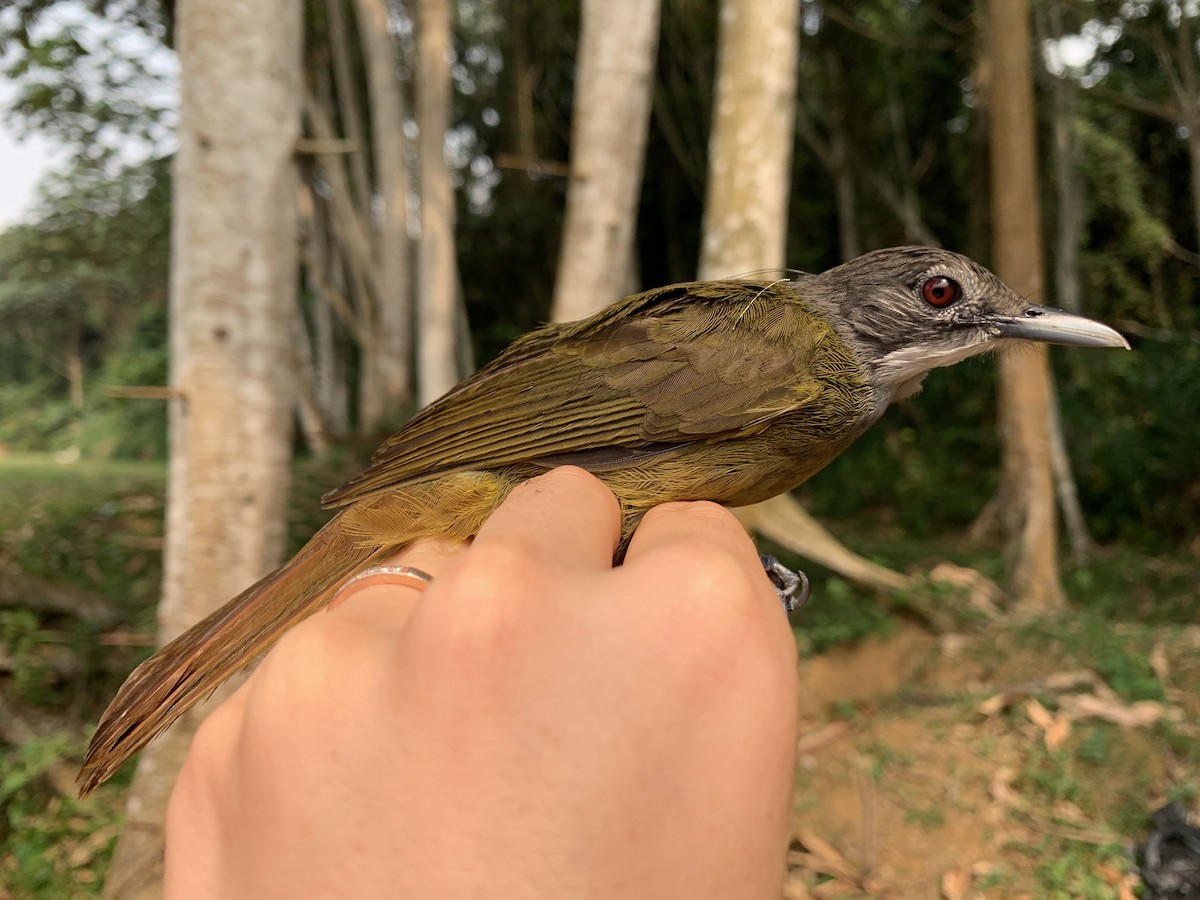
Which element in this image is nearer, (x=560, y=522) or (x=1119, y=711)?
(x=560, y=522)

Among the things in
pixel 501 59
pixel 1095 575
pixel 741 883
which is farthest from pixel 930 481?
pixel 501 59

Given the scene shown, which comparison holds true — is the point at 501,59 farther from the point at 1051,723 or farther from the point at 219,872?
the point at 219,872

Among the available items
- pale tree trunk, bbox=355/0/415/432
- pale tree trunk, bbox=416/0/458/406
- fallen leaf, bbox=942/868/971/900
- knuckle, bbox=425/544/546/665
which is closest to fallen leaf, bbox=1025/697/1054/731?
fallen leaf, bbox=942/868/971/900

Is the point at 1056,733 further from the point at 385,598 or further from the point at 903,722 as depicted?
the point at 385,598

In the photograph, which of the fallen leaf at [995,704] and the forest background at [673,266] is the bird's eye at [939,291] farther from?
the fallen leaf at [995,704]

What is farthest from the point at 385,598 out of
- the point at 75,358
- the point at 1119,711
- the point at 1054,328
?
the point at 75,358

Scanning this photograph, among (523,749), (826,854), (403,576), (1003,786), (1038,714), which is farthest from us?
(1038,714)
